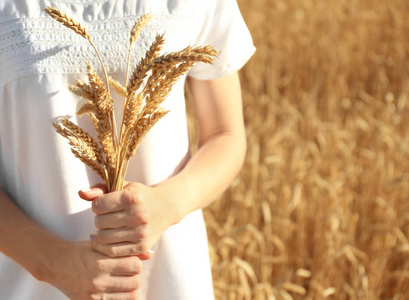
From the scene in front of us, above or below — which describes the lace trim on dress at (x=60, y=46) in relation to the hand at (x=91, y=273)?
above

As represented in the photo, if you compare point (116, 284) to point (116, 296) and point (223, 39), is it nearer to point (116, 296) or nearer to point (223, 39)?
point (116, 296)

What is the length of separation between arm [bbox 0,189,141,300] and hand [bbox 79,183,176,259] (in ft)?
0.08

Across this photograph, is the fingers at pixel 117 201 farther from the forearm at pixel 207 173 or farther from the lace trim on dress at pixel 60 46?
the lace trim on dress at pixel 60 46

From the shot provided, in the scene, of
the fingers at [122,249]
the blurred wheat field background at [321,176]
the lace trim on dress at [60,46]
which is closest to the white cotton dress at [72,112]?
the lace trim on dress at [60,46]

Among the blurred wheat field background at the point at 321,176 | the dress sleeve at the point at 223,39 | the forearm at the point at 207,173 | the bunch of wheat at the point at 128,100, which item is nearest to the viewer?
the bunch of wheat at the point at 128,100

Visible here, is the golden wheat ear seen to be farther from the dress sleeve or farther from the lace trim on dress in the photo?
the dress sleeve

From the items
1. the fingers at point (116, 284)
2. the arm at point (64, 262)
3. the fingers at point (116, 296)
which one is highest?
the arm at point (64, 262)

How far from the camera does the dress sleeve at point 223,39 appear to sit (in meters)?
1.21

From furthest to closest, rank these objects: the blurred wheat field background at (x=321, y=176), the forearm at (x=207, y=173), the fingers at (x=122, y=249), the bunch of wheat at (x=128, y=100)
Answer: the blurred wheat field background at (x=321, y=176) → the forearm at (x=207, y=173) → the fingers at (x=122, y=249) → the bunch of wheat at (x=128, y=100)

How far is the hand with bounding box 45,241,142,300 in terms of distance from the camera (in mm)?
980

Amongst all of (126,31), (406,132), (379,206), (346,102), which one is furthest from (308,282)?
(126,31)

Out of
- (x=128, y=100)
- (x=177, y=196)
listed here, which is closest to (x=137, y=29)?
(x=128, y=100)

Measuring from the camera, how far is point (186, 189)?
43.9 inches

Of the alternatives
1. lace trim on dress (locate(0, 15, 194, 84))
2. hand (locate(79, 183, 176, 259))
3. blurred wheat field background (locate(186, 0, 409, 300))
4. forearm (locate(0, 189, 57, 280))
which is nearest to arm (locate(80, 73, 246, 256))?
hand (locate(79, 183, 176, 259))
